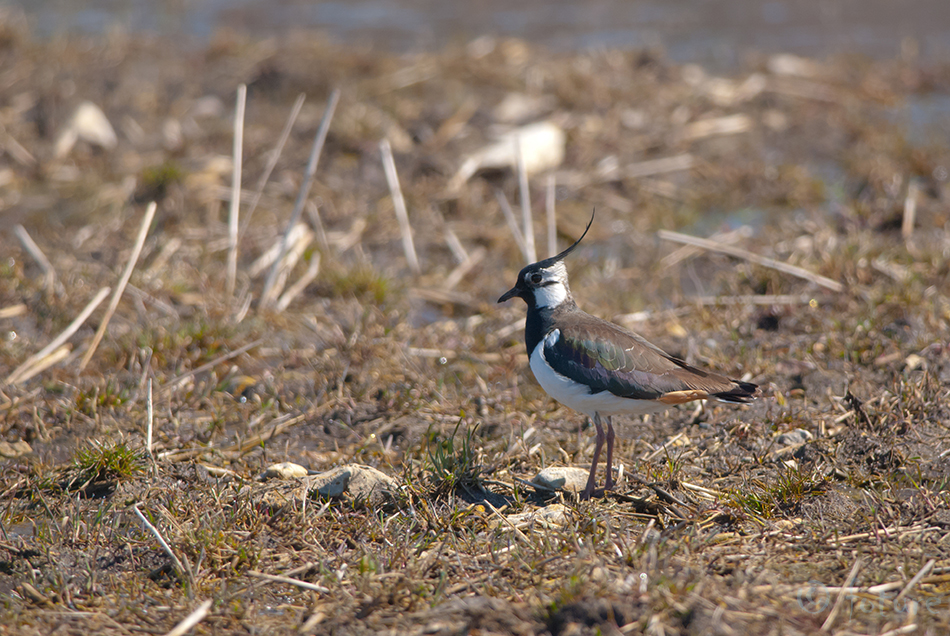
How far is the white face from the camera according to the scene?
4.76 meters

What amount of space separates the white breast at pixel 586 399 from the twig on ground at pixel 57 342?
3.08 metres

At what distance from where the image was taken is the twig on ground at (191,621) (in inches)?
130

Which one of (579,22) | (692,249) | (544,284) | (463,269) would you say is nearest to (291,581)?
(544,284)

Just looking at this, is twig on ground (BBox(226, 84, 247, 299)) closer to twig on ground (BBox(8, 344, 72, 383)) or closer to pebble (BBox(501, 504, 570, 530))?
twig on ground (BBox(8, 344, 72, 383))

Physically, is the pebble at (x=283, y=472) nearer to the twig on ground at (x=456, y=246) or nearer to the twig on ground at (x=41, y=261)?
the twig on ground at (x=41, y=261)

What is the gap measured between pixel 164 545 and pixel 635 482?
2197 mm

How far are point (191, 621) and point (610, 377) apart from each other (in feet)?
6.91

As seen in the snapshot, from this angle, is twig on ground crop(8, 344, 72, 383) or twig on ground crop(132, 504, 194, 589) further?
twig on ground crop(8, 344, 72, 383)

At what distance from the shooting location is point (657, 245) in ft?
24.2

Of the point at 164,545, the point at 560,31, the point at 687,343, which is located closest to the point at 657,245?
the point at 687,343

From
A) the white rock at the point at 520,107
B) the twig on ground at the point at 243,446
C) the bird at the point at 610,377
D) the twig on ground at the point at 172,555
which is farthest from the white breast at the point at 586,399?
the white rock at the point at 520,107

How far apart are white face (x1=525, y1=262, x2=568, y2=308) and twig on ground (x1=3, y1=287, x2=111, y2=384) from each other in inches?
115

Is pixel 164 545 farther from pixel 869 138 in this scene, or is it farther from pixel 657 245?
pixel 869 138

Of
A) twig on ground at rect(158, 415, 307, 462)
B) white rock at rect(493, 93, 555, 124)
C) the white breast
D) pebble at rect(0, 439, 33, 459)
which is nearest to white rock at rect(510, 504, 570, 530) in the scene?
the white breast
